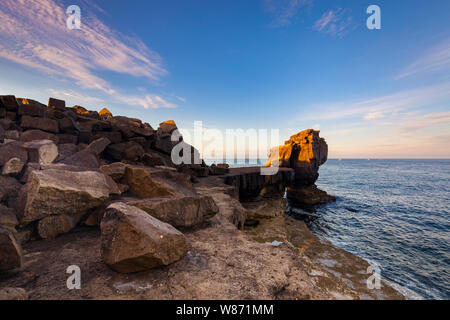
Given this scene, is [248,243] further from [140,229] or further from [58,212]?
[58,212]

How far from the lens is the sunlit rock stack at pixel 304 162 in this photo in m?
26.4

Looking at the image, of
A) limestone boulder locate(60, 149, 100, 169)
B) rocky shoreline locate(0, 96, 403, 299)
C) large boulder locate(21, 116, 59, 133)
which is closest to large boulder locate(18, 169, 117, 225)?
rocky shoreline locate(0, 96, 403, 299)

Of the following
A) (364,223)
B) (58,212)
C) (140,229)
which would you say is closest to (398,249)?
(364,223)

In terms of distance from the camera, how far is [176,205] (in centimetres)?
372

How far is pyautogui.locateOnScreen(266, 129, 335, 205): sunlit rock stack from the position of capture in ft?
86.5

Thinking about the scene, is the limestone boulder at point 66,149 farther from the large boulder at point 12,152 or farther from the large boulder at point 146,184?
the large boulder at point 146,184

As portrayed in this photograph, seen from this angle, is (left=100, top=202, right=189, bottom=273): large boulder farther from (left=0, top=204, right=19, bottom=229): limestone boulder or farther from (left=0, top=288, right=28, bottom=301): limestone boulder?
(left=0, top=204, right=19, bottom=229): limestone boulder

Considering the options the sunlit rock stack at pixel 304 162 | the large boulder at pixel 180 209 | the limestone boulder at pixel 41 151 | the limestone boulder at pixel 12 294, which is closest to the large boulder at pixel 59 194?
the large boulder at pixel 180 209

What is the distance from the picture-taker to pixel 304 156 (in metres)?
28.3

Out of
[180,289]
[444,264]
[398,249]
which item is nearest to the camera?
[180,289]

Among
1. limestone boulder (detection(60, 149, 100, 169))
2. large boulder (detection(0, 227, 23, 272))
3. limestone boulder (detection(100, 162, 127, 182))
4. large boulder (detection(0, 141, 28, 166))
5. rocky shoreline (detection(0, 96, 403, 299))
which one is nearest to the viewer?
large boulder (detection(0, 227, 23, 272))

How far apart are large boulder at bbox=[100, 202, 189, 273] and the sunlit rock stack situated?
26.3m

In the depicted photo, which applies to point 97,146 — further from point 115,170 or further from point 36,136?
point 115,170

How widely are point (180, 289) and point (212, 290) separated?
37cm
